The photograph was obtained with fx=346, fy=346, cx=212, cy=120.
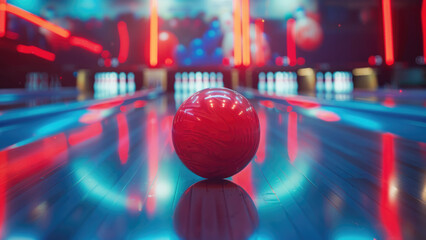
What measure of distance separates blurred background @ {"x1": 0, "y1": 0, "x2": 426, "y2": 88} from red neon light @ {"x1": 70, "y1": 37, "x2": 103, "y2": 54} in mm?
23

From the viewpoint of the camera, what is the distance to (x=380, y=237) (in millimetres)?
742

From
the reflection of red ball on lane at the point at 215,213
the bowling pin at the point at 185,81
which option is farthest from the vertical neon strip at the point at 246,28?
the reflection of red ball on lane at the point at 215,213

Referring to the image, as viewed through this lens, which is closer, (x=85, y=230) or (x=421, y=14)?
(x=85, y=230)

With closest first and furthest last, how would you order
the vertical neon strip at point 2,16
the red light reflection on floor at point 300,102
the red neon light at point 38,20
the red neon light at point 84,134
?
the red neon light at point 84,134
the red light reflection on floor at point 300,102
the vertical neon strip at point 2,16
the red neon light at point 38,20

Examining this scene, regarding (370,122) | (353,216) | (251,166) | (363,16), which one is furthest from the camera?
(363,16)

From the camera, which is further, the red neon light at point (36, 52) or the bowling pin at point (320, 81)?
the bowling pin at point (320, 81)

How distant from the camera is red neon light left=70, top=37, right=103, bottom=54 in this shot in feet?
27.2

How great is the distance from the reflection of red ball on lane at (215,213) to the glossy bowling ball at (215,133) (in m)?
0.08

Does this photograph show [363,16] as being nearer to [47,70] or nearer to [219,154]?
[47,70]

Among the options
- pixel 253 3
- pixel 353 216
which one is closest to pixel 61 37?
pixel 253 3

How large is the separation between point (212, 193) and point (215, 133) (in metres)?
0.18

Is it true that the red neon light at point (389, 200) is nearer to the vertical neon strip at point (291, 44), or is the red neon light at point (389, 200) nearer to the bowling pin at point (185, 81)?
the vertical neon strip at point (291, 44)

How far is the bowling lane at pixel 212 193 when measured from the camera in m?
0.79

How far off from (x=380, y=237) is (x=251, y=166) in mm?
732
